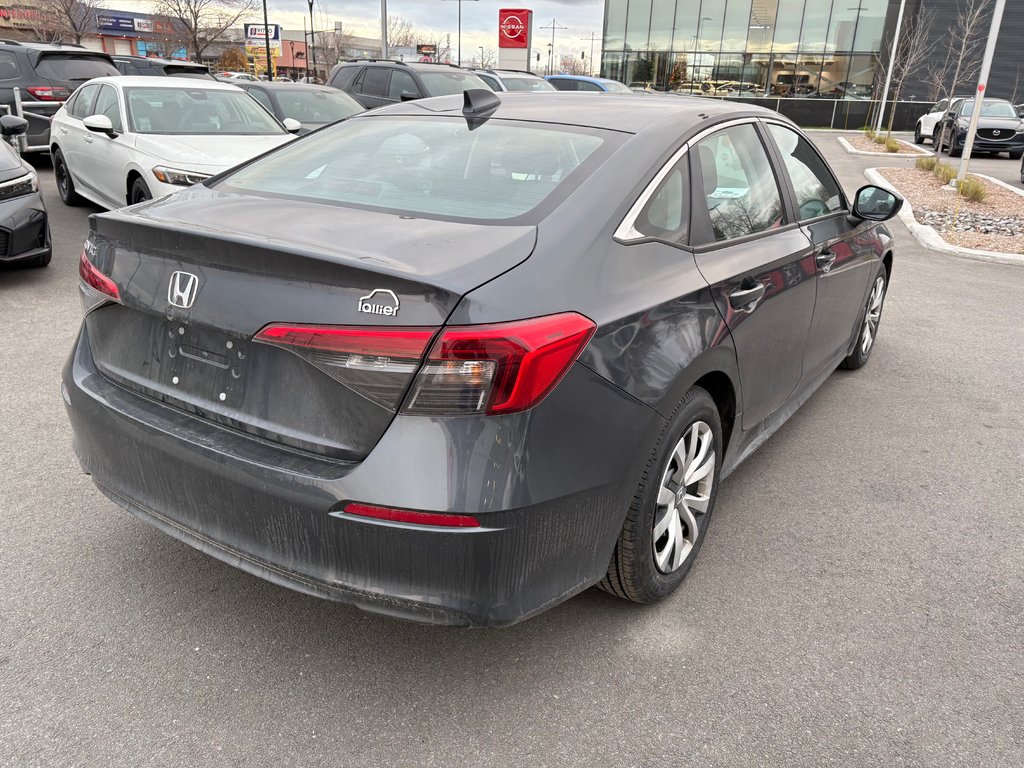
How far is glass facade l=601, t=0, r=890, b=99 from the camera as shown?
37.8m

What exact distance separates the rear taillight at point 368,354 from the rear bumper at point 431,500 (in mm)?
100

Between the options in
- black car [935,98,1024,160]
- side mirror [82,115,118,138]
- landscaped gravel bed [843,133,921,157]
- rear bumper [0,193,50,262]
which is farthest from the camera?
landscaped gravel bed [843,133,921,157]

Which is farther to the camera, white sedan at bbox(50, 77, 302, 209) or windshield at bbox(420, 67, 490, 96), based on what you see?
windshield at bbox(420, 67, 490, 96)

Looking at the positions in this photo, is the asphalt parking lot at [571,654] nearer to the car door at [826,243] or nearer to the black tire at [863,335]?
the car door at [826,243]

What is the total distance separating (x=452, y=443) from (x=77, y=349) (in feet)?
5.13

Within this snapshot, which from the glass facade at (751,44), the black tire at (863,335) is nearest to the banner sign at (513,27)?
the glass facade at (751,44)

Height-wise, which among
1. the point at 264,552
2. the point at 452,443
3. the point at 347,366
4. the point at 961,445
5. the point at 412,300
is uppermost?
the point at 412,300

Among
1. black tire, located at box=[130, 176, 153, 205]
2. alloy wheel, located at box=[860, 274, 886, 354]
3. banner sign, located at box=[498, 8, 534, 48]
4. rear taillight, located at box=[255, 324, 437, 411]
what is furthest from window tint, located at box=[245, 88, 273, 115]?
banner sign, located at box=[498, 8, 534, 48]

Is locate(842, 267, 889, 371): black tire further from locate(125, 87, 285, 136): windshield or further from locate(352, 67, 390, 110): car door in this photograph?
locate(352, 67, 390, 110): car door

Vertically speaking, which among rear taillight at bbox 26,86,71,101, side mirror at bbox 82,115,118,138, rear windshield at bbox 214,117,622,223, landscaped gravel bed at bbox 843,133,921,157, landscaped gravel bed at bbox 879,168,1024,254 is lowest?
landscaped gravel bed at bbox 843,133,921,157

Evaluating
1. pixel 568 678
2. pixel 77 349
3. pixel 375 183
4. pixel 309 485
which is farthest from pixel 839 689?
pixel 77 349

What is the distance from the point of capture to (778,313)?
3.32m

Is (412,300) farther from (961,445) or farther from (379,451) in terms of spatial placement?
(961,445)

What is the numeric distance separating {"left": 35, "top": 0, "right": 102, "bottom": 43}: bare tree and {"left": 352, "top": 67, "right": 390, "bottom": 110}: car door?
30618mm
